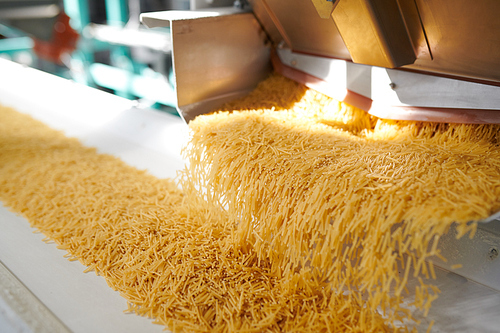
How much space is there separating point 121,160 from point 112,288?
3.28 ft

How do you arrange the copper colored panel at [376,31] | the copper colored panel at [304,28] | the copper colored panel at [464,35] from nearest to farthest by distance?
the copper colored panel at [464,35] → the copper colored panel at [376,31] → the copper colored panel at [304,28]

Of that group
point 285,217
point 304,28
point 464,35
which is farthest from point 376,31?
point 285,217

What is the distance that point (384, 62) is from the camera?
53.6 inches

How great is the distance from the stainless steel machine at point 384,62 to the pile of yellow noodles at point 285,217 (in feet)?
0.27

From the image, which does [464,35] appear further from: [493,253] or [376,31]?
[493,253]

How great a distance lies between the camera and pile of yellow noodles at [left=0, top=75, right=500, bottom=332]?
2.97ft

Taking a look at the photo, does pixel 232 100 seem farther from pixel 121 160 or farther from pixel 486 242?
pixel 486 242

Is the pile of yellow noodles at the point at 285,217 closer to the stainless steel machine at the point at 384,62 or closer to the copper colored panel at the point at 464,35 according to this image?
the stainless steel machine at the point at 384,62

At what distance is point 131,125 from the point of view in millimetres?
2295

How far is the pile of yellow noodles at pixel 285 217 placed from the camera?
90cm

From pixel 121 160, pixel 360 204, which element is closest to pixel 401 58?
pixel 360 204

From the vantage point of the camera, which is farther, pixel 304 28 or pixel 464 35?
pixel 304 28

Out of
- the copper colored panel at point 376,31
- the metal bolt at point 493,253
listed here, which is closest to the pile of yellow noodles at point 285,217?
the metal bolt at point 493,253

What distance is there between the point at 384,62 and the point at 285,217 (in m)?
0.74
